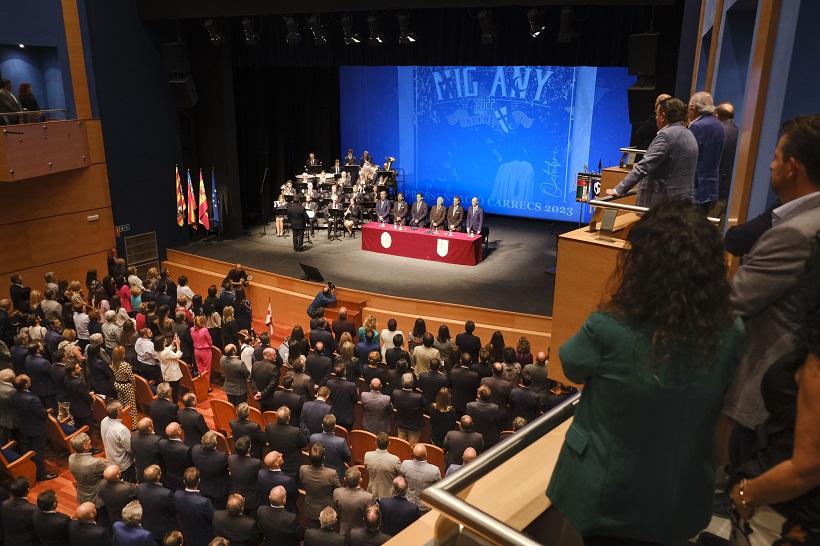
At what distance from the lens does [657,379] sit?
1.50 m

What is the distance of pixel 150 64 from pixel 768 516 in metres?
15.4

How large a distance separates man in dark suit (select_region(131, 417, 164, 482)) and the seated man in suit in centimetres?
107

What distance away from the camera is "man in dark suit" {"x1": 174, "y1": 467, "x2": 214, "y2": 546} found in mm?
5074

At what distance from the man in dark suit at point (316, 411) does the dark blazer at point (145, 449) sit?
1392 millimetres

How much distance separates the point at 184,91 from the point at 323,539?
41.4 ft

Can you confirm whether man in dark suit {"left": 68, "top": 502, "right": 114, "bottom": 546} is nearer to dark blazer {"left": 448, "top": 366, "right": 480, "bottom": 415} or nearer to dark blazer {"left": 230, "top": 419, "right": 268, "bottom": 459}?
dark blazer {"left": 230, "top": 419, "right": 268, "bottom": 459}

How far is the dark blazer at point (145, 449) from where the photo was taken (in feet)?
19.1

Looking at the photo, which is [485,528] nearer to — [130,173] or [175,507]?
[175,507]

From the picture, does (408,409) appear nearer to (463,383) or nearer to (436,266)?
(463,383)

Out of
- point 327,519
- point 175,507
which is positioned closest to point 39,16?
point 175,507

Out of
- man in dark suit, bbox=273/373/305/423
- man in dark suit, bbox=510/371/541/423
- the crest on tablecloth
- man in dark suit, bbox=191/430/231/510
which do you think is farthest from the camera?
the crest on tablecloth

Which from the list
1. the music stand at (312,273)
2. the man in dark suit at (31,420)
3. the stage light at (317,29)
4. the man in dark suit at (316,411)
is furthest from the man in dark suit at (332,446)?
the stage light at (317,29)

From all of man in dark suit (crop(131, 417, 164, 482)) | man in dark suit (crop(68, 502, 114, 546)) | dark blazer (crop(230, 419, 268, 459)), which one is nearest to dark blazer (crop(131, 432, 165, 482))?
man in dark suit (crop(131, 417, 164, 482))

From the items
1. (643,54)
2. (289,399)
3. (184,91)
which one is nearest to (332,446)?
(289,399)
